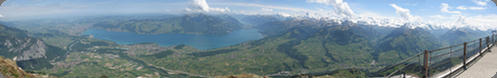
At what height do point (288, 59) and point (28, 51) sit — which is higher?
point (28, 51)

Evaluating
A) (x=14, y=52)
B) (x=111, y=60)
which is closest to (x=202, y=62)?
(x=111, y=60)

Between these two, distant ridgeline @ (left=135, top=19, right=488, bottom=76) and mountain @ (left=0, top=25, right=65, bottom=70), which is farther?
distant ridgeline @ (left=135, top=19, right=488, bottom=76)

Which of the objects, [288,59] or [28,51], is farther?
[288,59]

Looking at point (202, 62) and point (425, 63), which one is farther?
point (202, 62)

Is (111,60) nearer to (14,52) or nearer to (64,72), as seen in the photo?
(64,72)

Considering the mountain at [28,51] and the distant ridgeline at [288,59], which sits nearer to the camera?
the mountain at [28,51]

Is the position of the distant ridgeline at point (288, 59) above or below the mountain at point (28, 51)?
below

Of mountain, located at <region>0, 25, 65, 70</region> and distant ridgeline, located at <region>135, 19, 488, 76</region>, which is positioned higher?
mountain, located at <region>0, 25, 65, 70</region>

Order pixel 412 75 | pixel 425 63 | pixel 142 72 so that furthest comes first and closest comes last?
1. pixel 142 72
2. pixel 412 75
3. pixel 425 63
